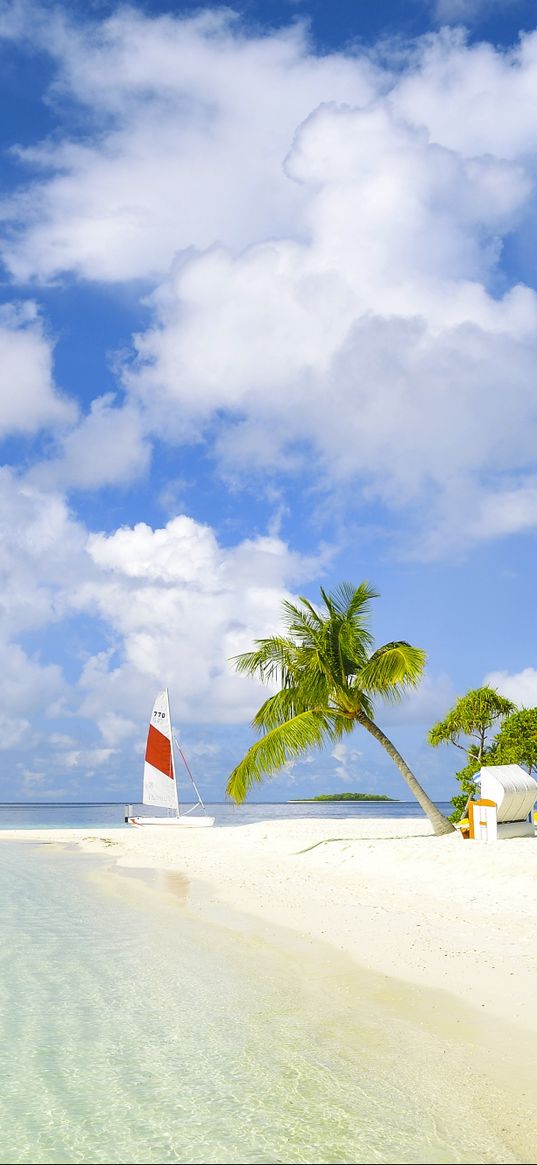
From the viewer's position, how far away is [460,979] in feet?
29.4

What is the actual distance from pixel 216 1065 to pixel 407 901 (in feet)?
26.8

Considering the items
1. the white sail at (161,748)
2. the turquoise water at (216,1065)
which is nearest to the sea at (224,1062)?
the turquoise water at (216,1065)

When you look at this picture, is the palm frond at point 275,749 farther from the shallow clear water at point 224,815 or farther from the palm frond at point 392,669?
the shallow clear water at point 224,815

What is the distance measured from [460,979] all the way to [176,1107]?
4058 mm

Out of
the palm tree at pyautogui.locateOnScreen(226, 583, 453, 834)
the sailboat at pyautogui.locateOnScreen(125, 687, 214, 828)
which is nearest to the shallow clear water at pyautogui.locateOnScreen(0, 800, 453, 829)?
the sailboat at pyautogui.locateOnScreen(125, 687, 214, 828)

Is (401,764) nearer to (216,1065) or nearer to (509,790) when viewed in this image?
(509,790)

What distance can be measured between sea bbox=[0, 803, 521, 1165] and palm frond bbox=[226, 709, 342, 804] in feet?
31.8

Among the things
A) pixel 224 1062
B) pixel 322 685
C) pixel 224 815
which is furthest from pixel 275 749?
pixel 224 815

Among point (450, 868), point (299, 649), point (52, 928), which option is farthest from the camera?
point (299, 649)

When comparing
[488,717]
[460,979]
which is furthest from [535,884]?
[488,717]

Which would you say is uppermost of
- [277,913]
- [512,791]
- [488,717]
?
[488,717]

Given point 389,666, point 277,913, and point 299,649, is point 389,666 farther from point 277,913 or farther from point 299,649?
point 277,913

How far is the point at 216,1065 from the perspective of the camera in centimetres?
668

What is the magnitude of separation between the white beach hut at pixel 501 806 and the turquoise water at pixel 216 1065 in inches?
393
